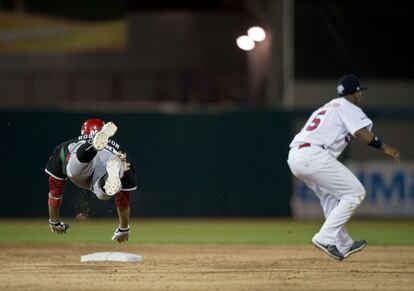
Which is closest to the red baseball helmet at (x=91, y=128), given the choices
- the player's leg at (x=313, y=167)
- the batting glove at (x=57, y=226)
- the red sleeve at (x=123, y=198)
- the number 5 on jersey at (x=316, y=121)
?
the red sleeve at (x=123, y=198)

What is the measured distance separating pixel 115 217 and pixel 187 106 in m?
5.89

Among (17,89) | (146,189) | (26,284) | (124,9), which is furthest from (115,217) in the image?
(26,284)

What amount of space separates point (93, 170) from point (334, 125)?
277 cm

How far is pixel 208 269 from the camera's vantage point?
10328 mm

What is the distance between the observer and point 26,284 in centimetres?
898

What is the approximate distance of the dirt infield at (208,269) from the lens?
891 centimetres

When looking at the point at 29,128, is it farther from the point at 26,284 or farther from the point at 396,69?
the point at 26,284

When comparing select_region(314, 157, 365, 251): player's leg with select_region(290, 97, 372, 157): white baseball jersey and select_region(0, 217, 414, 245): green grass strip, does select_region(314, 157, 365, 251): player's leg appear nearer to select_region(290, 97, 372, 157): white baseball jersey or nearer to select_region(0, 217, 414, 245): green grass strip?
select_region(290, 97, 372, 157): white baseball jersey

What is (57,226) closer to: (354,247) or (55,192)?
(55,192)

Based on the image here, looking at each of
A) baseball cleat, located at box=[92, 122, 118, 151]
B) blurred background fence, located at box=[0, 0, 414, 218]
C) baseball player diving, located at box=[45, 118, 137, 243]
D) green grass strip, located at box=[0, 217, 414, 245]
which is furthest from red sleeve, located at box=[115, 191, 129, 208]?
blurred background fence, located at box=[0, 0, 414, 218]

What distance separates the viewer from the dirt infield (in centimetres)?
891

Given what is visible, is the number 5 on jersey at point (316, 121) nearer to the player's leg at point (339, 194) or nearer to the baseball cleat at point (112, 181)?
the player's leg at point (339, 194)

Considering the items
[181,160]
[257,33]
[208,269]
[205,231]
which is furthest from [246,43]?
[208,269]

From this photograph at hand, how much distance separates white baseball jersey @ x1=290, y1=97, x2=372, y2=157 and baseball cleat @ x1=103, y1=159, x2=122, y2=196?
2.00m
